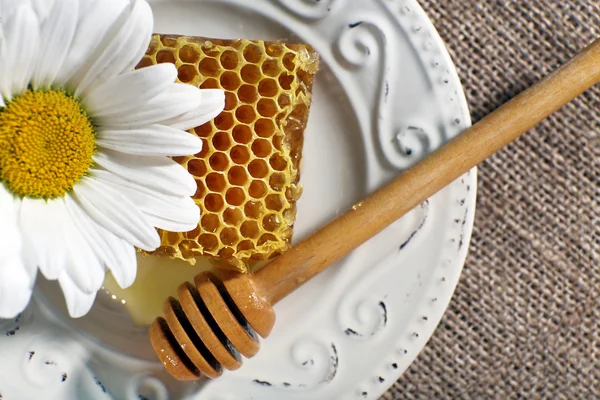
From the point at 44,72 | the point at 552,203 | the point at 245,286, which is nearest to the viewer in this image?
the point at 44,72

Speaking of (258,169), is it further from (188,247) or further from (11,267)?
(11,267)

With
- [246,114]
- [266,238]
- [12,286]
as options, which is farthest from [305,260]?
[12,286]

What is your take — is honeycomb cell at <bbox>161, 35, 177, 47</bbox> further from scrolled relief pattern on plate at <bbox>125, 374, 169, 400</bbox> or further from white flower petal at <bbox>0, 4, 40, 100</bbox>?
scrolled relief pattern on plate at <bbox>125, 374, 169, 400</bbox>

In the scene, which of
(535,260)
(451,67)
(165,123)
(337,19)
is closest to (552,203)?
(535,260)

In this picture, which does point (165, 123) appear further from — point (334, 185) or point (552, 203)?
point (552, 203)

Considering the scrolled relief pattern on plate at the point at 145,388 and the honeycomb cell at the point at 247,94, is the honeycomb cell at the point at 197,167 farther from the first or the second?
the scrolled relief pattern on plate at the point at 145,388

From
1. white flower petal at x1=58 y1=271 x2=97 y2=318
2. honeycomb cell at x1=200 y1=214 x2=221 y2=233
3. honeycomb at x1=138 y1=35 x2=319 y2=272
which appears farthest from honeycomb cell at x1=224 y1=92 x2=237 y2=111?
white flower petal at x1=58 y1=271 x2=97 y2=318

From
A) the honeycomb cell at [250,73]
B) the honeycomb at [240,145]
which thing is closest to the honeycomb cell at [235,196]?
the honeycomb at [240,145]
